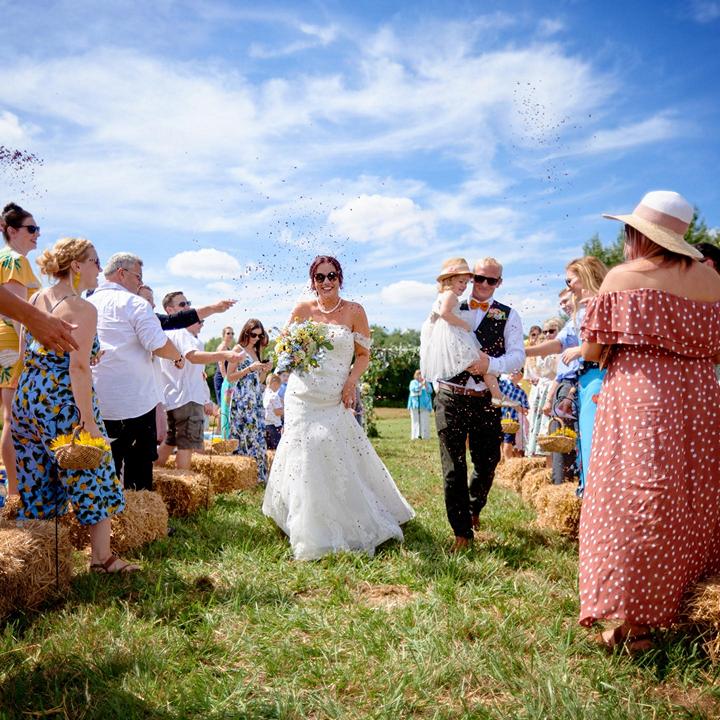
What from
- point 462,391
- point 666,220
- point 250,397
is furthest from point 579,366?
point 250,397

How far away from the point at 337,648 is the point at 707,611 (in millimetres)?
1928

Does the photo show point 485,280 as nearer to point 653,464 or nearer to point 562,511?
point 562,511

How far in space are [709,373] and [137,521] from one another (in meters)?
4.48

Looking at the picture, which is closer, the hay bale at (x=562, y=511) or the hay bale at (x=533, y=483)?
the hay bale at (x=562, y=511)

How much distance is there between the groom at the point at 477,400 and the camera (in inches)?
210

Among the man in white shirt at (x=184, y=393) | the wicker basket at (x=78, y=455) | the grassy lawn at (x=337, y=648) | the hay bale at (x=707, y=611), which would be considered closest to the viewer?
the grassy lawn at (x=337, y=648)

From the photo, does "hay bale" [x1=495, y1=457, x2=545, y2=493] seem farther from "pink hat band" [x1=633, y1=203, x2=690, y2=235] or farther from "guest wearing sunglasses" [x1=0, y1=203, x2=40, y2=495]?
"guest wearing sunglasses" [x1=0, y1=203, x2=40, y2=495]

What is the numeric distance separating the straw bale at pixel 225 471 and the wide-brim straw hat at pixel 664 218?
20.4ft

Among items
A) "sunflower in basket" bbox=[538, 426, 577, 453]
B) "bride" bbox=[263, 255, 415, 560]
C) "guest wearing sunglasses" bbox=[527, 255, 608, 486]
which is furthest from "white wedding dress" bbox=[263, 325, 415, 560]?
"guest wearing sunglasses" bbox=[527, 255, 608, 486]

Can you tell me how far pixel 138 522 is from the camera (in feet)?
17.5

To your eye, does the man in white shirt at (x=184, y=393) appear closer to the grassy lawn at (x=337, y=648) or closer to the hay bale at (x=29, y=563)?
the grassy lawn at (x=337, y=648)

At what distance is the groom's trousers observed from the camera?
17.5ft

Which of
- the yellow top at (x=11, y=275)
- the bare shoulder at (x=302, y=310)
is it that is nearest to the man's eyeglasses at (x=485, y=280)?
the bare shoulder at (x=302, y=310)

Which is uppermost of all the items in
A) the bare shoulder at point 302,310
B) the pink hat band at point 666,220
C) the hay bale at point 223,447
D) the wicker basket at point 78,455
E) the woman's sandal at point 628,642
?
the pink hat band at point 666,220
